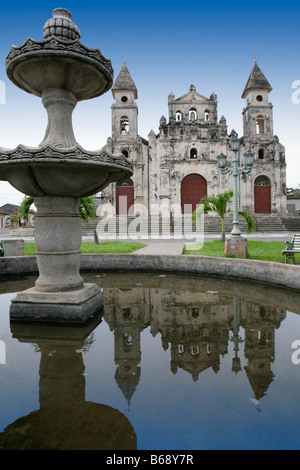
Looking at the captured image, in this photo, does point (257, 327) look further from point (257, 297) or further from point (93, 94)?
point (93, 94)

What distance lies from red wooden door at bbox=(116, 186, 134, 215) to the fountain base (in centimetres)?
2661

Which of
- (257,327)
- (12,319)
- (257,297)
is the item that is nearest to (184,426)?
(257,327)

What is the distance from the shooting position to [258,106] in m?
31.3

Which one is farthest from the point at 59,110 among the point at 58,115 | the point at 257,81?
the point at 257,81

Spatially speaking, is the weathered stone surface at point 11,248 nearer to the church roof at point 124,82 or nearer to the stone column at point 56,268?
the stone column at point 56,268

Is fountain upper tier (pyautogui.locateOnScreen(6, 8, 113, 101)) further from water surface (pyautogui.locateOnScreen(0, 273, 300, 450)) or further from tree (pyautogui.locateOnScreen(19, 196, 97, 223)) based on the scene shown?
tree (pyautogui.locateOnScreen(19, 196, 97, 223))

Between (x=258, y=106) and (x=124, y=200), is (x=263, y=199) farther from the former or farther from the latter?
(x=124, y=200)

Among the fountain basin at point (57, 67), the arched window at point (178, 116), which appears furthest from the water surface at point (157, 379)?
the arched window at point (178, 116)

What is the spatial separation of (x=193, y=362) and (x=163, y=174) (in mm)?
28155

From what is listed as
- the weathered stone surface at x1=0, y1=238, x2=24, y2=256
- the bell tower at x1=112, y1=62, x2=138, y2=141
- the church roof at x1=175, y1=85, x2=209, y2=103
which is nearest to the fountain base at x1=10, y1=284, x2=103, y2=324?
the weathered stone surface at x1=0, y1=238, x2=24, y2=256

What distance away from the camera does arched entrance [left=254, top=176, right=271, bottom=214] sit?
31078 mm

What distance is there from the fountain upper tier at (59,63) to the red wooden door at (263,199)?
2858 centimetres
